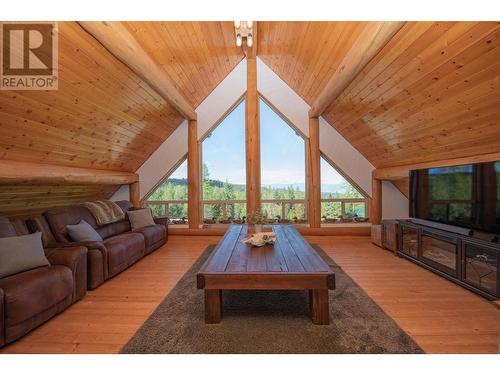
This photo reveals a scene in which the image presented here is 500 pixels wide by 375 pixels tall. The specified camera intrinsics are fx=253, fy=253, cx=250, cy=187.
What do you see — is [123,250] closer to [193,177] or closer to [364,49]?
[193,177]

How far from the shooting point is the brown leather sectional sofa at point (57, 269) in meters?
1.77

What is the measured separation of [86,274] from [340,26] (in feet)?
13.1

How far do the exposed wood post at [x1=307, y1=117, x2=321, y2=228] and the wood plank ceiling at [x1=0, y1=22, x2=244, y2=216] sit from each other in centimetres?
223

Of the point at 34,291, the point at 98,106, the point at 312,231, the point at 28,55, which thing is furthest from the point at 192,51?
the point at 312,231

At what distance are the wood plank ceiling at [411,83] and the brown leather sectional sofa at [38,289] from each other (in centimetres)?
380

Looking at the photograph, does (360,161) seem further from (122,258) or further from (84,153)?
(84,153)

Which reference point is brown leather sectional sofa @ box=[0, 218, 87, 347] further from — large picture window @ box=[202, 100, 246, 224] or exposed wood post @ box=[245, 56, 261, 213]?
large picture window @ box=[202, 100, 246, 224]

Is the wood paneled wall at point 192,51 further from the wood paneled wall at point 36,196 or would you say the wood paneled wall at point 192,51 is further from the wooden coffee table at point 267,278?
the wooden coffee table at point 267,278

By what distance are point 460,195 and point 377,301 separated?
5.28 feet

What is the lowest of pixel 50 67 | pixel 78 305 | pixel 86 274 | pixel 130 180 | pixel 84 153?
pixel 78 305

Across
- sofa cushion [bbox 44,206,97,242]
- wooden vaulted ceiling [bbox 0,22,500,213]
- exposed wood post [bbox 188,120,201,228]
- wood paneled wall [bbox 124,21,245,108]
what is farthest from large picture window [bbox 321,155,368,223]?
sofa cushion [bbox 44,206,97,242]

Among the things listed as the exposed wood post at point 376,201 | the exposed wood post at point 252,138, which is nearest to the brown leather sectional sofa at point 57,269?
the exposed wood post at point 252,138

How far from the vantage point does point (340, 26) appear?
10.00 ft

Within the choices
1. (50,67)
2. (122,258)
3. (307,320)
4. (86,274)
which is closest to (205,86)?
(50,67)
